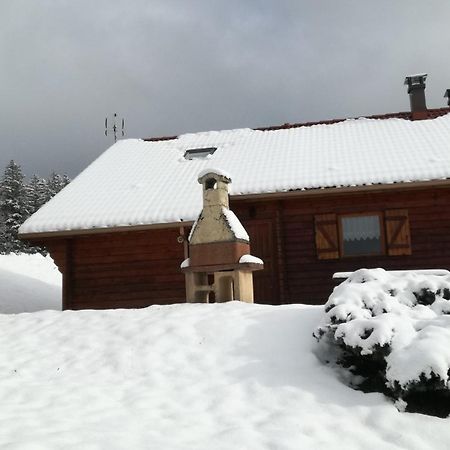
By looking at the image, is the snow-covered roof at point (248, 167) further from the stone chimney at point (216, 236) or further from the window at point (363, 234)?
the stone chimney at point (216, 236)

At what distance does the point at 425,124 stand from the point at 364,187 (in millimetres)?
4863

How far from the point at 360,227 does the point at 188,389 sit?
7.78 metres

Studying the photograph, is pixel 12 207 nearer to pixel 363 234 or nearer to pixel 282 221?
pixel 282 221

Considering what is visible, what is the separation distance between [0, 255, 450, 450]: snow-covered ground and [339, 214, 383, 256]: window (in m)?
4.98

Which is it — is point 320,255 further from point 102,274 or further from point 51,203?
point 51,203

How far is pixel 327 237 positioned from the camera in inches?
460

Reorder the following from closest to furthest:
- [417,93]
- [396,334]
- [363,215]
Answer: [396,334] → [363,215] → [417,93]

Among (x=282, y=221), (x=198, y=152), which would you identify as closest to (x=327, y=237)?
(x=282, y=221)

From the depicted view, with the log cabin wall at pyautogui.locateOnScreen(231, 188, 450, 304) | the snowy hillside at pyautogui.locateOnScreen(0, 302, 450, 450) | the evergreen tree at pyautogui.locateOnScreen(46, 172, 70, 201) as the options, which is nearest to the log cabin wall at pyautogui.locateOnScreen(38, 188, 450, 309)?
the log cabin wall at pyautogui.locateOnScreen(231, 188, 450, 304)

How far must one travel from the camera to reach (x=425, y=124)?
48.4 feet

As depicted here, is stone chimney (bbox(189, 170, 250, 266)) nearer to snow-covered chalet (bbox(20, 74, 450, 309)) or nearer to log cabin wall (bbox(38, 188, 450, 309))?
snow-covered chalet (bbox(20, 74, 450, 309))

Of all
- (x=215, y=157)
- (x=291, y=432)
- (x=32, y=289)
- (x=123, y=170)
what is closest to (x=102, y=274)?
(x=123, y=170)

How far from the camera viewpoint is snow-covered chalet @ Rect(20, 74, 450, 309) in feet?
37.9

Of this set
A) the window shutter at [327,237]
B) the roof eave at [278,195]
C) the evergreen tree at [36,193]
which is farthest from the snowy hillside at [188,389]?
the evergreen tree at [36,193]
